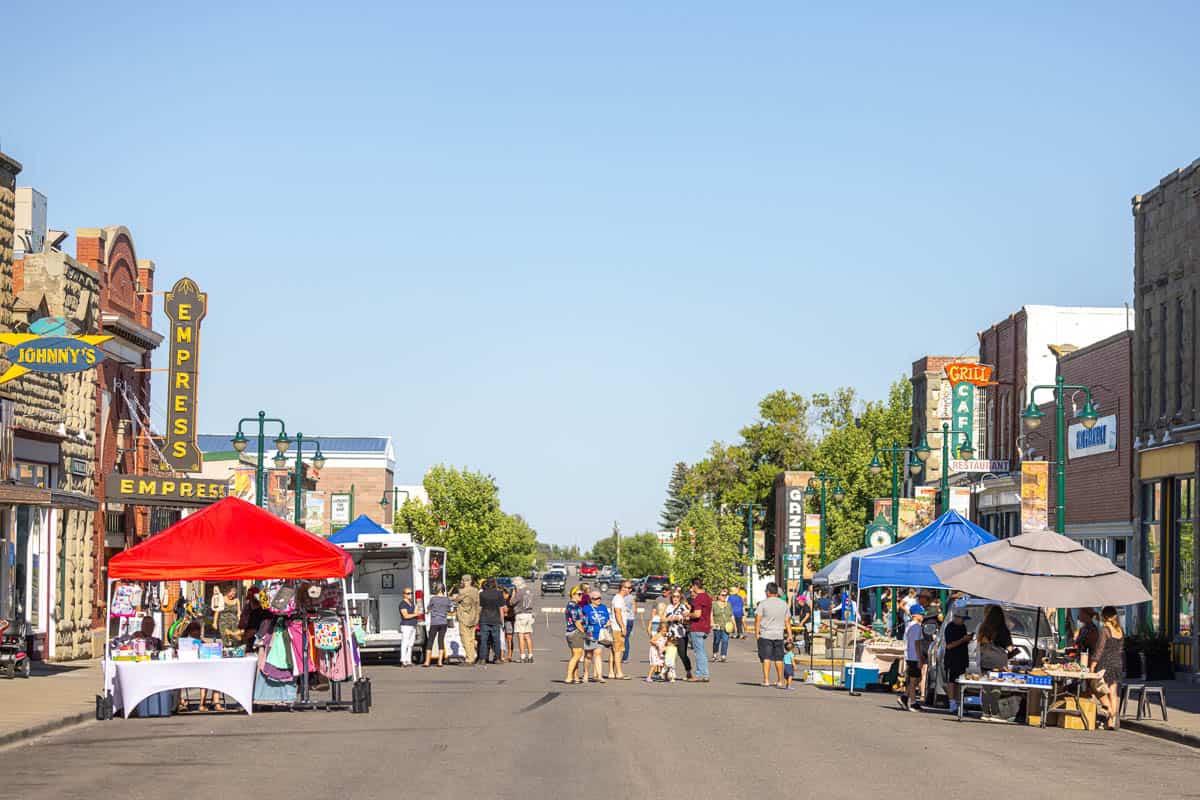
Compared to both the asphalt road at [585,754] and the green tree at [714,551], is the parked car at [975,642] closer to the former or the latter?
the asphalt road at [585,754]

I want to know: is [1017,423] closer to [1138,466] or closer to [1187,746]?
[1138,466]

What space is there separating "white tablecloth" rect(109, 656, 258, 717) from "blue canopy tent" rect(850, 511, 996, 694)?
39.6 ft

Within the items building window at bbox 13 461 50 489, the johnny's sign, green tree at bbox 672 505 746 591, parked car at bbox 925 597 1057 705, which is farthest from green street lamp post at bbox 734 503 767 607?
the johnny's sign

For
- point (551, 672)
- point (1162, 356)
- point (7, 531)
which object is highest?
point (1162, 356)

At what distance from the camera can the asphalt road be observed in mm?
14016

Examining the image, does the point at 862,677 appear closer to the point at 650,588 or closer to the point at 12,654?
the point at 12,654

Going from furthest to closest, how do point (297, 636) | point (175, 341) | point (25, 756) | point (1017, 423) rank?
point (1017, 423) → point (175, 341) → point (297, 636) → point (25, 756)

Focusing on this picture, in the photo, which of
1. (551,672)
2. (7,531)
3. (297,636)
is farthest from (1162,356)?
(7,531)

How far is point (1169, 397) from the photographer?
3531cm

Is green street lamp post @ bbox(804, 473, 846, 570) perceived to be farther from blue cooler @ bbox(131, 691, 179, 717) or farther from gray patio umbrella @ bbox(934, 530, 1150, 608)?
blue cooler @ bbox(131, 691, 179, 717)

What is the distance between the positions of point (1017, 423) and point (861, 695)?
27211 mm

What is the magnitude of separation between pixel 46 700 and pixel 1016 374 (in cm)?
3873

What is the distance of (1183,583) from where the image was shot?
34219 millimetres

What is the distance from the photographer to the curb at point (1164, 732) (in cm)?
2019
